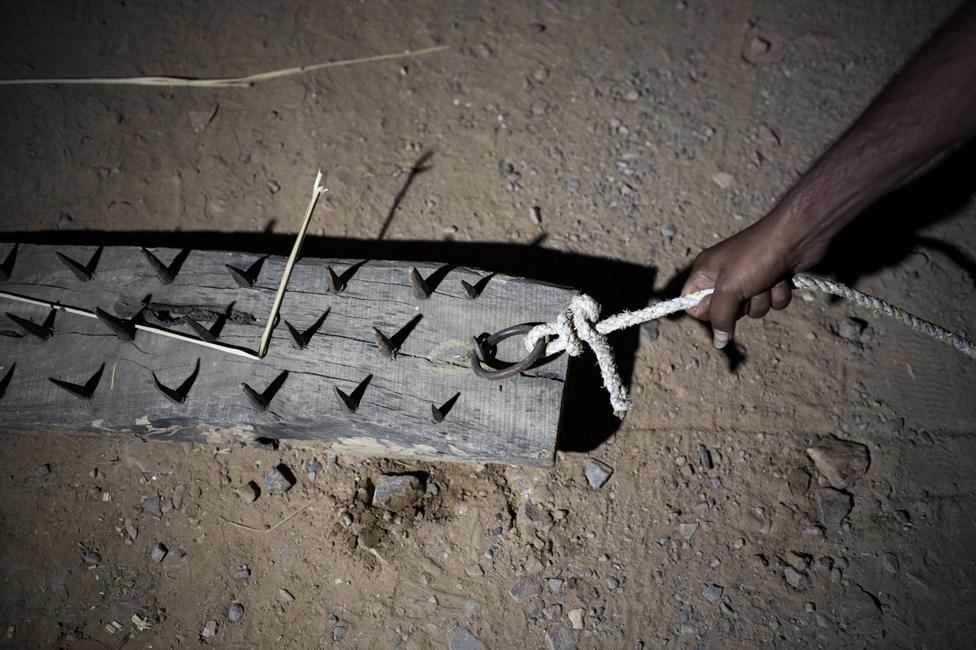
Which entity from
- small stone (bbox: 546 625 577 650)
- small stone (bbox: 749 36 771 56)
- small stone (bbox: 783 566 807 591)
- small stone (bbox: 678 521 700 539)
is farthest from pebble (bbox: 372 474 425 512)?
small stone (bbox: 749 36 771 56)

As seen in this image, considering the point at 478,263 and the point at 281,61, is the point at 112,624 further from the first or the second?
the point at 281,61

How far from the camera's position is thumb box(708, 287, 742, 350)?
2354 mm

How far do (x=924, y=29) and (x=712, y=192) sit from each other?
2.22 m

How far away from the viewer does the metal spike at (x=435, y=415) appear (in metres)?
2.29

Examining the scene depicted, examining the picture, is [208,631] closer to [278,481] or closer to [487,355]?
[278,481]

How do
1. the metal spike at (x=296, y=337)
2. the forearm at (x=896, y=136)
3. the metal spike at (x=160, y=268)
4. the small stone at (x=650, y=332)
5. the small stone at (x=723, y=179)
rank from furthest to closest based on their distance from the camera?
the small stone at (x=723, y=179) → the small stone at (x=650, y=332) → the metal spike at (x=160, y=268) → the metal spike at (x=296, y=337) → the forearm at (x=896, y=136)

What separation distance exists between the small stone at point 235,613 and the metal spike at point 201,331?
1297mm

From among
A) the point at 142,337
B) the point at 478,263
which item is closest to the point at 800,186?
the point at 478,263

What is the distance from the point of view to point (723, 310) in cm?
241

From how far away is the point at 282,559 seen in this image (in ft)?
9.18

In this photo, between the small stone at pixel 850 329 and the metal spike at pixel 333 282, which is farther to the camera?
the small stone at pixel 850 329

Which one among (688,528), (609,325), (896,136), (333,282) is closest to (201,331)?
(333,282)

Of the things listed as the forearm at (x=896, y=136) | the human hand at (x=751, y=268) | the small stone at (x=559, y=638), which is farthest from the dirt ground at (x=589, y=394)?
the forearm at (x=896, y=136)

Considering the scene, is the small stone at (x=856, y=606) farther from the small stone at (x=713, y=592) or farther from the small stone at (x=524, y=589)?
the small stone at (x=524, y=589)
